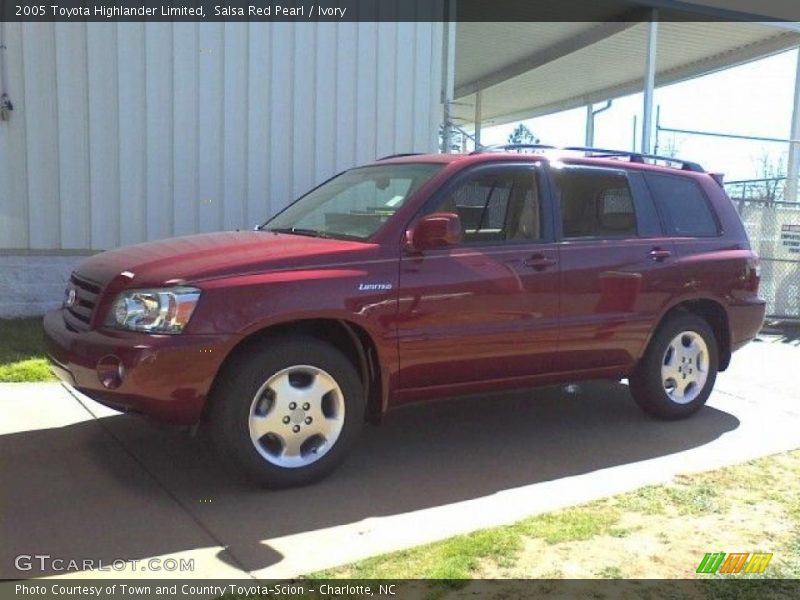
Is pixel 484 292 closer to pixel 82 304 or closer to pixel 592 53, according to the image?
pixel 82 304

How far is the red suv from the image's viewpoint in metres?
3.91

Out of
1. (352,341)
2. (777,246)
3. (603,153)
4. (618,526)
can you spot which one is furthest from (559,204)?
(777,246)

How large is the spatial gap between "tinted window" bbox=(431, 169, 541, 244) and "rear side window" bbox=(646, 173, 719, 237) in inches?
46.9

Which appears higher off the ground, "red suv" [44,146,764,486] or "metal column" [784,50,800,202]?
"metal column" [784,50,800,202]

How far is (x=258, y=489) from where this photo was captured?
4137mm

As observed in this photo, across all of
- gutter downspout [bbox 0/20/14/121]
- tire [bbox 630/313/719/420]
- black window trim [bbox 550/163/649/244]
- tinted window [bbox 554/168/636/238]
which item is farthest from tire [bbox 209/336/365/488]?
gutter downspout [bbox 0/20/14/121]

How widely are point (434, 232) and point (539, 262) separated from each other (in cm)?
89

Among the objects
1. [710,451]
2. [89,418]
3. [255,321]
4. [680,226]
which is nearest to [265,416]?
[255,321]

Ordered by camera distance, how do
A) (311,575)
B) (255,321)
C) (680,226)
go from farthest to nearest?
(680,226), (255,321), (311,575)

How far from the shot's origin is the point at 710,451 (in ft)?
16.7

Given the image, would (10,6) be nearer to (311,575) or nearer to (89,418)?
(89,418)

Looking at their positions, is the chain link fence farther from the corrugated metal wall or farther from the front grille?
the front grille

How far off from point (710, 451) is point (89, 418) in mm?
4176

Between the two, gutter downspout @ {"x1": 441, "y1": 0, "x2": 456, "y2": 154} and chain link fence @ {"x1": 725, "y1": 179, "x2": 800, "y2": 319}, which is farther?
chain link fence @ {"x1": 725, "y1": 179, "x2": 800, "y2": 319}
